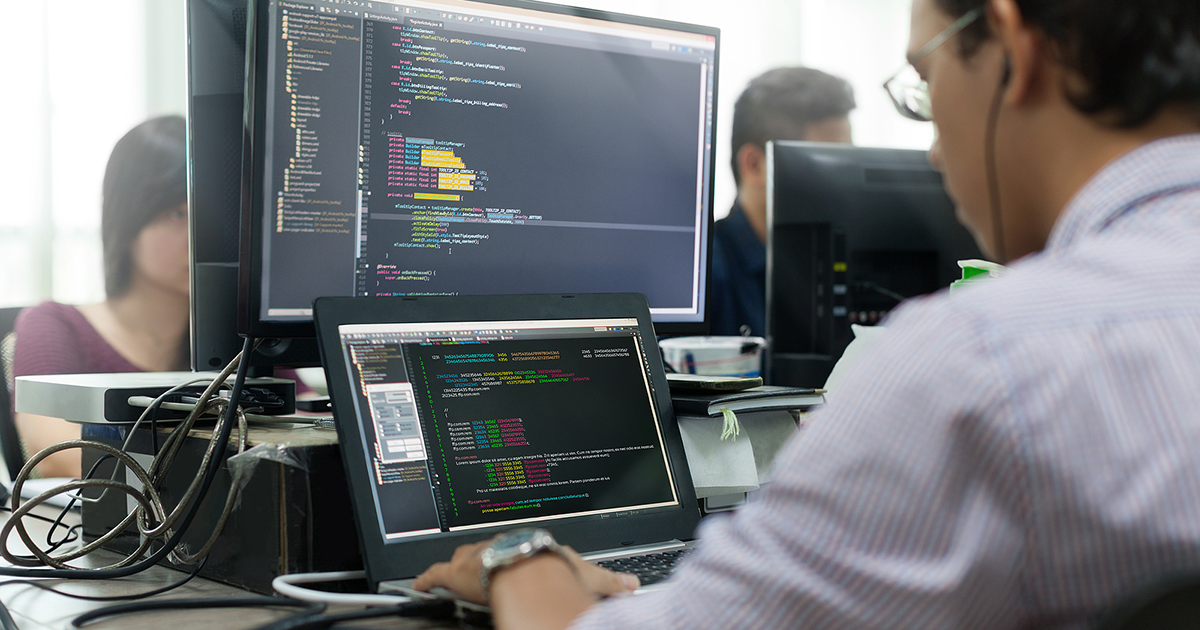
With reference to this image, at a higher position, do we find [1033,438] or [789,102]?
[789,102]

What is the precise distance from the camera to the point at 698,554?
0.50 metres

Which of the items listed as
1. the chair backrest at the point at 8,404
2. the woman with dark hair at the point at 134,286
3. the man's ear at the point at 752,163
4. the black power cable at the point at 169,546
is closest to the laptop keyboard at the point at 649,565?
the black power cable at the point at 169,546

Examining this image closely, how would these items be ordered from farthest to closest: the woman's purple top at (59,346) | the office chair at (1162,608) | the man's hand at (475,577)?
the woman's purple top at (59,346) < the man's hand at (475,577) < the office chair at (1162,608)

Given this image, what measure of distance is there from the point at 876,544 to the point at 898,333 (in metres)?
0.10

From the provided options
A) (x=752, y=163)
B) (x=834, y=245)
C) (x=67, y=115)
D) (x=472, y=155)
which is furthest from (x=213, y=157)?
(x=752, y=163)

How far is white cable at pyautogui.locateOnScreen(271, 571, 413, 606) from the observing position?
67 cm

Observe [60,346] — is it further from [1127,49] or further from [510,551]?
[1127,49]

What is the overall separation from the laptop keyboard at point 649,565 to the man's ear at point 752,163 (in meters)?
2.23

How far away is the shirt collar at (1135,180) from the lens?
510 millimetres

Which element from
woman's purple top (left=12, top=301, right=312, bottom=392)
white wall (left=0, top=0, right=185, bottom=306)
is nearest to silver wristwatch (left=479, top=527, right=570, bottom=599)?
woman's purple top (left=12, top=301, right=312, bottom=392)

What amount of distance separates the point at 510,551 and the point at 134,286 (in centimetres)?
218

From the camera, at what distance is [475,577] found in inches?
24.6

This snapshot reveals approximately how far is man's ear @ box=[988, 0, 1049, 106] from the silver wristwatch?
0.39 m

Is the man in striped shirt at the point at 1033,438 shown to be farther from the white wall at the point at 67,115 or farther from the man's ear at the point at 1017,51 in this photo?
the white wall at the point at 67,115
